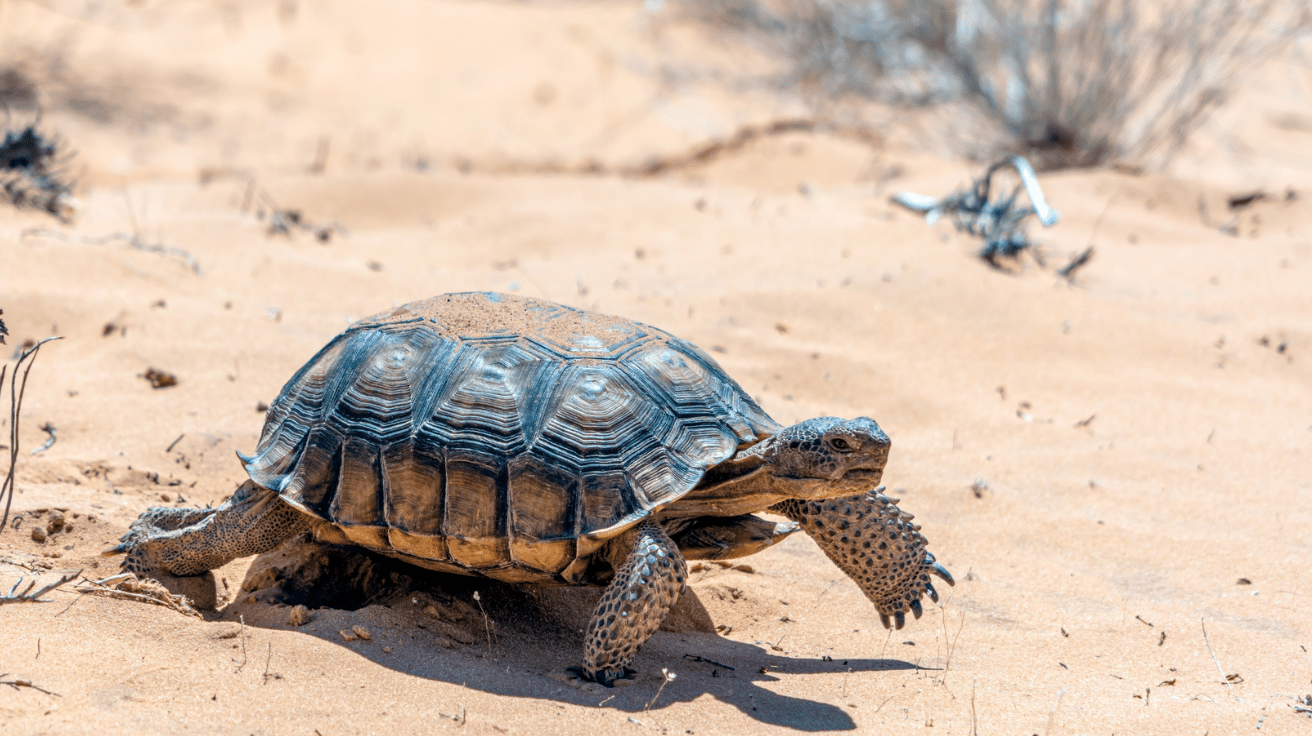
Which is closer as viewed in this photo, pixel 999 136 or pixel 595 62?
pixel 999 136

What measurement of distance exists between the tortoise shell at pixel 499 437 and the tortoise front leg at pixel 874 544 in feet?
1.15

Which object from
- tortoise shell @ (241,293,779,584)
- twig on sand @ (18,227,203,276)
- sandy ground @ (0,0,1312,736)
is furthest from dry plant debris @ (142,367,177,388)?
tortoise shell @ (241,293,779,584)

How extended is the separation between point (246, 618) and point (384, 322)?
1090 mm

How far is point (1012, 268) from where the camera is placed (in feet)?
24.2

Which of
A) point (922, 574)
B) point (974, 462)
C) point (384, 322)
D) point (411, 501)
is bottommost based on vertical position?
point (974, 462)

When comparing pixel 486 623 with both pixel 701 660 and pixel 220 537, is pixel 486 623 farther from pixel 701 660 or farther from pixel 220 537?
pixel 220 537

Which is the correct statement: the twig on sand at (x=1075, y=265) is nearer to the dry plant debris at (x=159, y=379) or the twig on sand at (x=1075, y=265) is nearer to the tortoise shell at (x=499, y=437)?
the tortoise shell at (x=499, y=437)

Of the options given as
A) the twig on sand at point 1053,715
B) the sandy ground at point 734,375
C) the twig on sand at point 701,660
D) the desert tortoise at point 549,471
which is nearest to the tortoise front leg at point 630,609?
the desert tortoise at point 549,471

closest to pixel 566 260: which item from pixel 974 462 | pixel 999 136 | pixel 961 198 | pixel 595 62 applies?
pixel 961 198

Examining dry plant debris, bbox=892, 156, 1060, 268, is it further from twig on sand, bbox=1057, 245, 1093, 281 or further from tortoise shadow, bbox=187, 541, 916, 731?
tortoise shadow, bbox=187, 541, 916, 731

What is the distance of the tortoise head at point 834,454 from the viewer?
10.6 ft

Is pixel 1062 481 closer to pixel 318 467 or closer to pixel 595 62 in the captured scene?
pixel 318 467

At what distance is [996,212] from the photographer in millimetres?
7562

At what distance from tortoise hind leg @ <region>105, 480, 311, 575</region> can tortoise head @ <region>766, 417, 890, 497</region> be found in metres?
1.68
